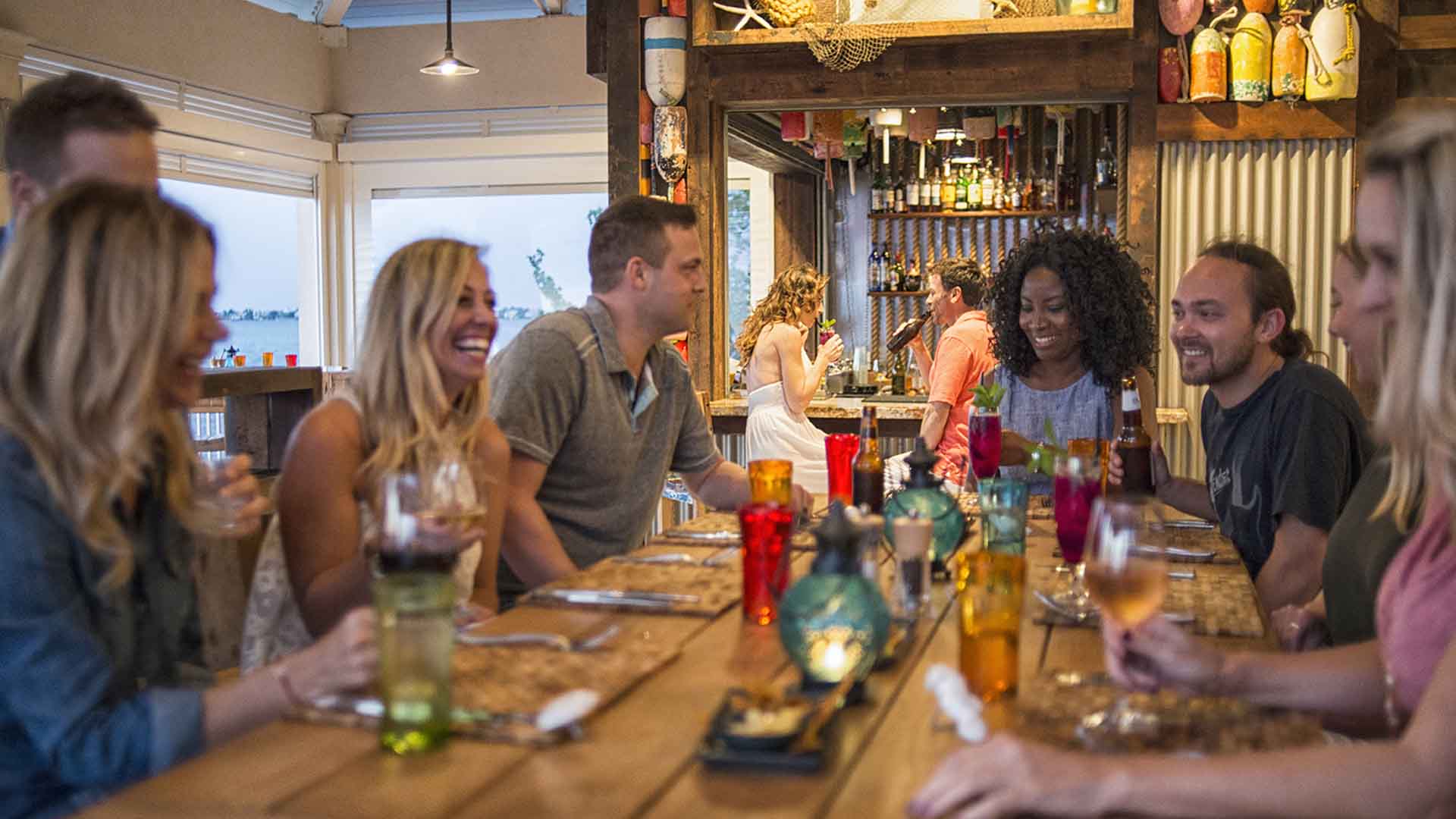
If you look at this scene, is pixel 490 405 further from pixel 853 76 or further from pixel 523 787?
pixel 853 76

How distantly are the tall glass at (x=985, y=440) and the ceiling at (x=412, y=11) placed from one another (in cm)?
766

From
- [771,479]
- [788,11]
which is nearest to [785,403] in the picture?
[788,11]

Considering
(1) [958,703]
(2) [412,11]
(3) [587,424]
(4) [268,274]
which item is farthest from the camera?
(4) [268,274]

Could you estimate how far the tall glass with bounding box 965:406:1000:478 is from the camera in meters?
3.01

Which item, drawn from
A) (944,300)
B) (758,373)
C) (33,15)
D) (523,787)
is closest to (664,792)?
(523,787)

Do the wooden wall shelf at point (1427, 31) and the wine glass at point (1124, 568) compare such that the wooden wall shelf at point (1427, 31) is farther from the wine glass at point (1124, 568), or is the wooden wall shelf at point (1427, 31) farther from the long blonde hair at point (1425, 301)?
the wine glass at point (1124, 568)

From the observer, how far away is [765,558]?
6.52 ft

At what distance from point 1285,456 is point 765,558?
133 centimetres

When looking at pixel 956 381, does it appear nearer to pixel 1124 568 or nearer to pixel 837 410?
pixel 837 410

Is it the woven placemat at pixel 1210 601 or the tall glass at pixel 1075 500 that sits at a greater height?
the tall glass at pixel 1075 500

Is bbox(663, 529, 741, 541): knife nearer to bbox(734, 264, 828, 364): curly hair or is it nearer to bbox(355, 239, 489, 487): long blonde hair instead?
bbox(355, 239, 489, 487): long blonde hair

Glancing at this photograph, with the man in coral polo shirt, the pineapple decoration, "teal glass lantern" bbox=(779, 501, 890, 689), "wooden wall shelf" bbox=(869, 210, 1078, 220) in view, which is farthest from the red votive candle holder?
"wooden wall shelf" bbox=(869, 210, 1078, 220)

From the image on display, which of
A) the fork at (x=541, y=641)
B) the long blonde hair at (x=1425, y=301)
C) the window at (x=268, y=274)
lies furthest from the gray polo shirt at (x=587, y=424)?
the window at (x=268, y=274)

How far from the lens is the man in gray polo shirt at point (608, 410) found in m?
3.00
